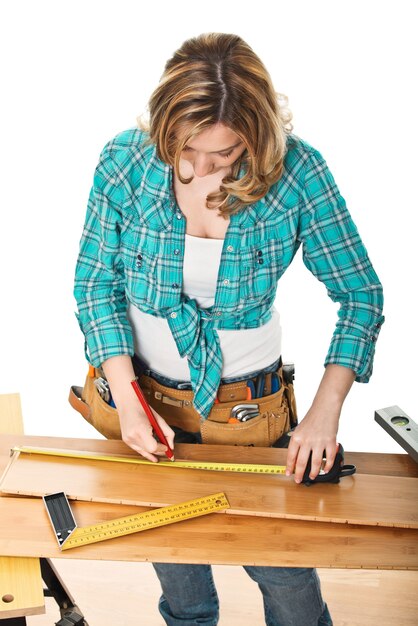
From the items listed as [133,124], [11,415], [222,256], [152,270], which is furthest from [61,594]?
[133,124]

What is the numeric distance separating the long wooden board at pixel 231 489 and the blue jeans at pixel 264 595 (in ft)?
0.74

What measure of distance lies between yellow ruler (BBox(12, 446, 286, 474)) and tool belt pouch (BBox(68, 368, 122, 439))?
159 millimetres

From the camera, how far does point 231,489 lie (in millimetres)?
2395

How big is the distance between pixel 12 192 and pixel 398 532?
334 centimetres

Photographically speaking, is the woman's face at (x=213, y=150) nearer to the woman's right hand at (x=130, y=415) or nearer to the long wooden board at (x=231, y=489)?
the woman's right hand at (x=130, y=415)

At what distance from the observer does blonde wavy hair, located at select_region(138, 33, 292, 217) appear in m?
2.12

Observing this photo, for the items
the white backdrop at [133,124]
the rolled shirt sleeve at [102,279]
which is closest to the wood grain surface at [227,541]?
the rolled shirt sleeve at [102,279]

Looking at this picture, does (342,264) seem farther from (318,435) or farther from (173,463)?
(173,463)

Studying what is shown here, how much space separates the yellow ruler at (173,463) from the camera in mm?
2473

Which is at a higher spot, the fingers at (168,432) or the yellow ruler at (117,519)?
the fingers at (168,432)

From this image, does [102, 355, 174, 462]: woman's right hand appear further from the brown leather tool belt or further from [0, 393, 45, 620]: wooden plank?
Result: [0, 393, 45, 620]: wooden plank

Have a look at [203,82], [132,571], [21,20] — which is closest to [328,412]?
[203,82]

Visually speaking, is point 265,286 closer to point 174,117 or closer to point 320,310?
point 174,117

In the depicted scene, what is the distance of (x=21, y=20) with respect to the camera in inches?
187
